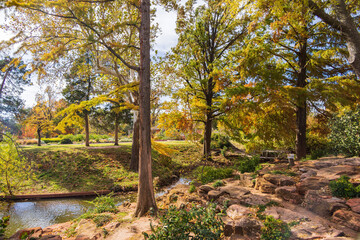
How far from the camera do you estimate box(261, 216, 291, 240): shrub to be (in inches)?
124

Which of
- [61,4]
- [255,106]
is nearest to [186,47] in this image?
[255,106]

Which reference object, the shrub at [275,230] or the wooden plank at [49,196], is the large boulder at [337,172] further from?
the wooden plank at [49,196]

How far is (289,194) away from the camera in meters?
4.98

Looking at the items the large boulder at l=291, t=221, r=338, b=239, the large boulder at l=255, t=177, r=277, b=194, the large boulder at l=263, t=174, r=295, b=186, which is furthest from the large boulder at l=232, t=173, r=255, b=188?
the large boulder at l=291, t=221, r=338, b=239

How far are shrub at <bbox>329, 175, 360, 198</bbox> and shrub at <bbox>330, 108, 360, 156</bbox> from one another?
11.4ft

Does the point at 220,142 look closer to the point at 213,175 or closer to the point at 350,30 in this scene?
the point at 213,175

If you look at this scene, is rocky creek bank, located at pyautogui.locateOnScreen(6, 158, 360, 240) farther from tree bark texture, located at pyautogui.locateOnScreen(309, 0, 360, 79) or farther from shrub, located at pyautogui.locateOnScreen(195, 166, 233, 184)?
tree bark texture, located at pyautogui.locateOnScreen(309, 0, 360, 79)

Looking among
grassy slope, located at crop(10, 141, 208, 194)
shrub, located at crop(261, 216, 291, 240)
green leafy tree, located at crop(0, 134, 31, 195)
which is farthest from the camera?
grassy slope, located at crop(10, 141, 208, 194)

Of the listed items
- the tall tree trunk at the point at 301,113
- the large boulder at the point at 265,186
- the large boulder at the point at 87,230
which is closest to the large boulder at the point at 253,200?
the large boulder at the point at 265,186

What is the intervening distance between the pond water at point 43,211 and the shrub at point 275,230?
557 cm

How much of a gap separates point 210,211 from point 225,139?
1580 cm

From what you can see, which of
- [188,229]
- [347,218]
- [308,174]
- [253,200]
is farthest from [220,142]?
[188,229]

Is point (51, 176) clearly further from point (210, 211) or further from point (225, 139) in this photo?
point (225, 139)

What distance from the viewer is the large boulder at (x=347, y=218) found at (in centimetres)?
344
